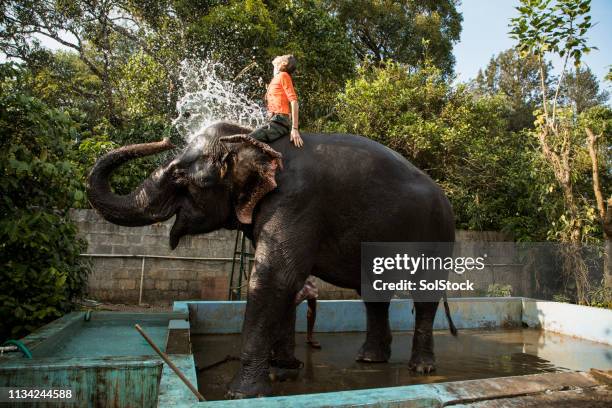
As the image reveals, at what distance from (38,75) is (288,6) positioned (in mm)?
7841

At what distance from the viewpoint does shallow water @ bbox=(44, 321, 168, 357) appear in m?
4.10

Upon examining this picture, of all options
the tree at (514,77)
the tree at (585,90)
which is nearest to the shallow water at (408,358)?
the tree at (514,77)

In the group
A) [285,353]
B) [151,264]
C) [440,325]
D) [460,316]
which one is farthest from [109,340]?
[151,264]

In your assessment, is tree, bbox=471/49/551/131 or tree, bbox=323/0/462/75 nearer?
tree, bbox=323/0/462/75

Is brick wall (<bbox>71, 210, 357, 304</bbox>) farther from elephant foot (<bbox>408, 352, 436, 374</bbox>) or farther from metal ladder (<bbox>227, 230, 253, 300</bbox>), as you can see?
elephant foot (<bbox>408, 352, 436, 374</bbox>)

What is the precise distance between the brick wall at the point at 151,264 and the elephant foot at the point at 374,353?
5849 millimetres

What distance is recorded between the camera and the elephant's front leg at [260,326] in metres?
3.45

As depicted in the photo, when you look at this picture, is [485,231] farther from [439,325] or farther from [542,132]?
[439,325]

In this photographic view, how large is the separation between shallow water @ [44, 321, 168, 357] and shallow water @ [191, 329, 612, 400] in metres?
0.45

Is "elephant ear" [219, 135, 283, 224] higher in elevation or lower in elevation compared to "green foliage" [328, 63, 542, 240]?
lower

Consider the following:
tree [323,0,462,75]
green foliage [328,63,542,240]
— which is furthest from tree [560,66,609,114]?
green foliage [328,63,542,240]

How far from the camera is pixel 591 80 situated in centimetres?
3984

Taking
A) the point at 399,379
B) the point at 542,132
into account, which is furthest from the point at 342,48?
the point at 399,379

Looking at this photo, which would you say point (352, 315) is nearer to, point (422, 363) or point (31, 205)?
point (422, 363)
